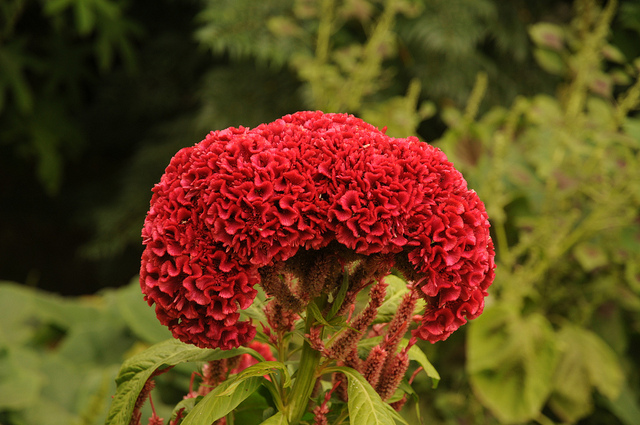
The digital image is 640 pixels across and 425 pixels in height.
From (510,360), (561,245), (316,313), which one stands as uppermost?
(316,313)

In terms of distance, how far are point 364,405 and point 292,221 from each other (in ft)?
1.07

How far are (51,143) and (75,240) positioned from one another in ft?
7.18

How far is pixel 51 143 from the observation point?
4.33m

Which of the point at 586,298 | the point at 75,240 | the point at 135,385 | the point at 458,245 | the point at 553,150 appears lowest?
the point at 75,240

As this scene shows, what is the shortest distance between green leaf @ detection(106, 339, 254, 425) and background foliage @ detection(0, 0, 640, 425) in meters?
0.30

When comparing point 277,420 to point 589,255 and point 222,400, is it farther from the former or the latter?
point 589,255

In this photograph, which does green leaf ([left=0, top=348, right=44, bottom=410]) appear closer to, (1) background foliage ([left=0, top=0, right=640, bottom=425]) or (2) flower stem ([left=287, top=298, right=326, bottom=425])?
(1) background foliage ([left=0, top=0, right=640, bottom=425])

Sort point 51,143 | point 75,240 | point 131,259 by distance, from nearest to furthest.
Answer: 1. point 51,143
2. point 131,259
3. point 75,240

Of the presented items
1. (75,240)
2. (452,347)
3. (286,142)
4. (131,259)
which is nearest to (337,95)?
(452,347)

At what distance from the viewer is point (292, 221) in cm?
90

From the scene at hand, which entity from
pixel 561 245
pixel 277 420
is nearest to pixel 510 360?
pixel 561 245

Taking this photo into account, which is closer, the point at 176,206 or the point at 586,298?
the point at 176,206

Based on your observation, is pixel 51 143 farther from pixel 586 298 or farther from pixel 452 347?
pixel 586 298

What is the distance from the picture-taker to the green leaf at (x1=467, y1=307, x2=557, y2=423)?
8.57ft
